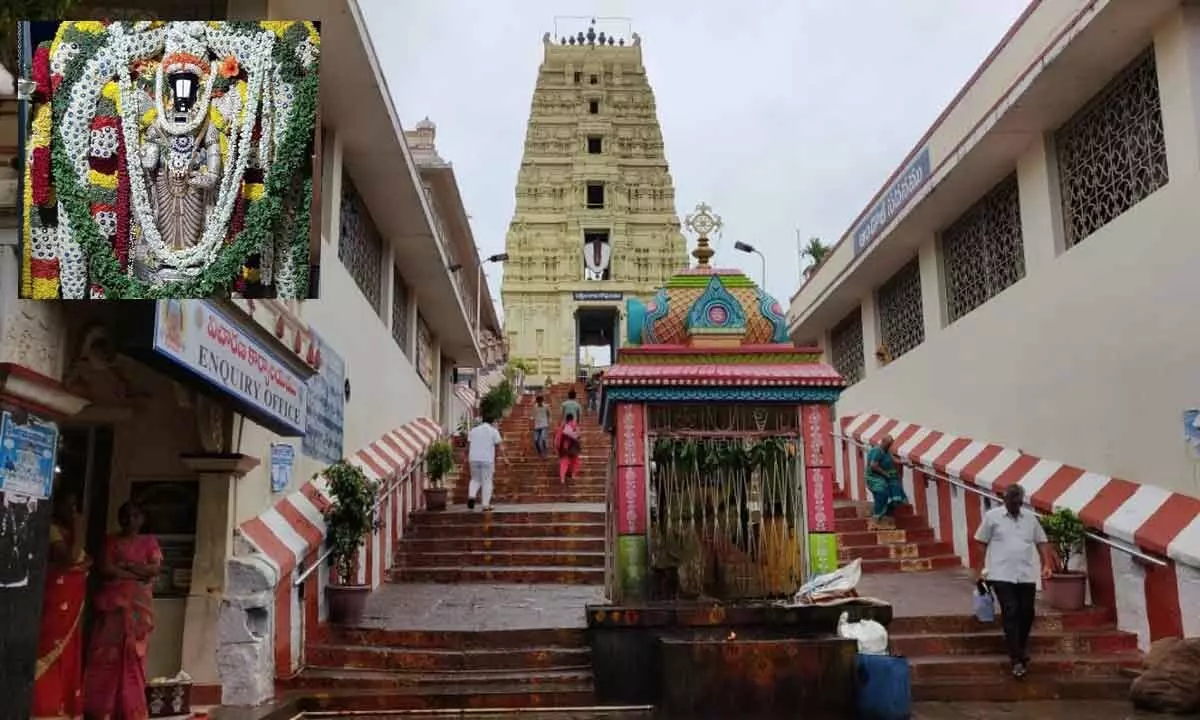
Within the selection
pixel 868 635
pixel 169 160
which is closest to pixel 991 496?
pixel 868 635

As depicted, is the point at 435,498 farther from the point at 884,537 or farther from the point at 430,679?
the point at 430,679

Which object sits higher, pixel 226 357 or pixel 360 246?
pixel 360 246

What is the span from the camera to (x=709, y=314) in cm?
778

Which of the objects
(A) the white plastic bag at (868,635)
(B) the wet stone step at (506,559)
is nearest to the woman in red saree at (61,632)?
(A) the white plastic bag at (868,635)

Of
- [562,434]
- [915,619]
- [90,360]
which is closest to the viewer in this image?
[90,360]

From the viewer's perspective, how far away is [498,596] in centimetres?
994

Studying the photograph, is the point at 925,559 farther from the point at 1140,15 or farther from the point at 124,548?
the point at 124,548

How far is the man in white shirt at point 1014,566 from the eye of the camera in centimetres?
720

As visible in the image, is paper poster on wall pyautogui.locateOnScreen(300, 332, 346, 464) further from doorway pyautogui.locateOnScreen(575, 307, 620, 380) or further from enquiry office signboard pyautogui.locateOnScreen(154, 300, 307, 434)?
doorway pyautogui.locateOnScreen(575, 307, 620, 380)

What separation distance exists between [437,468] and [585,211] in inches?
1094

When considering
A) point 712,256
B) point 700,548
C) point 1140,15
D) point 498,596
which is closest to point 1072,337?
point 1140,15

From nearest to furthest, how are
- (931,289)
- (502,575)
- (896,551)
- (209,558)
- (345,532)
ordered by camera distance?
(209,558)
(345,532)
(502,575)
(896,551)
(931,289)

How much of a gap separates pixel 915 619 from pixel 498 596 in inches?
156

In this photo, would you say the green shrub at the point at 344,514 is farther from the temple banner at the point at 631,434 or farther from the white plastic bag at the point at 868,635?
the white plastic bag at the point at 868,635
